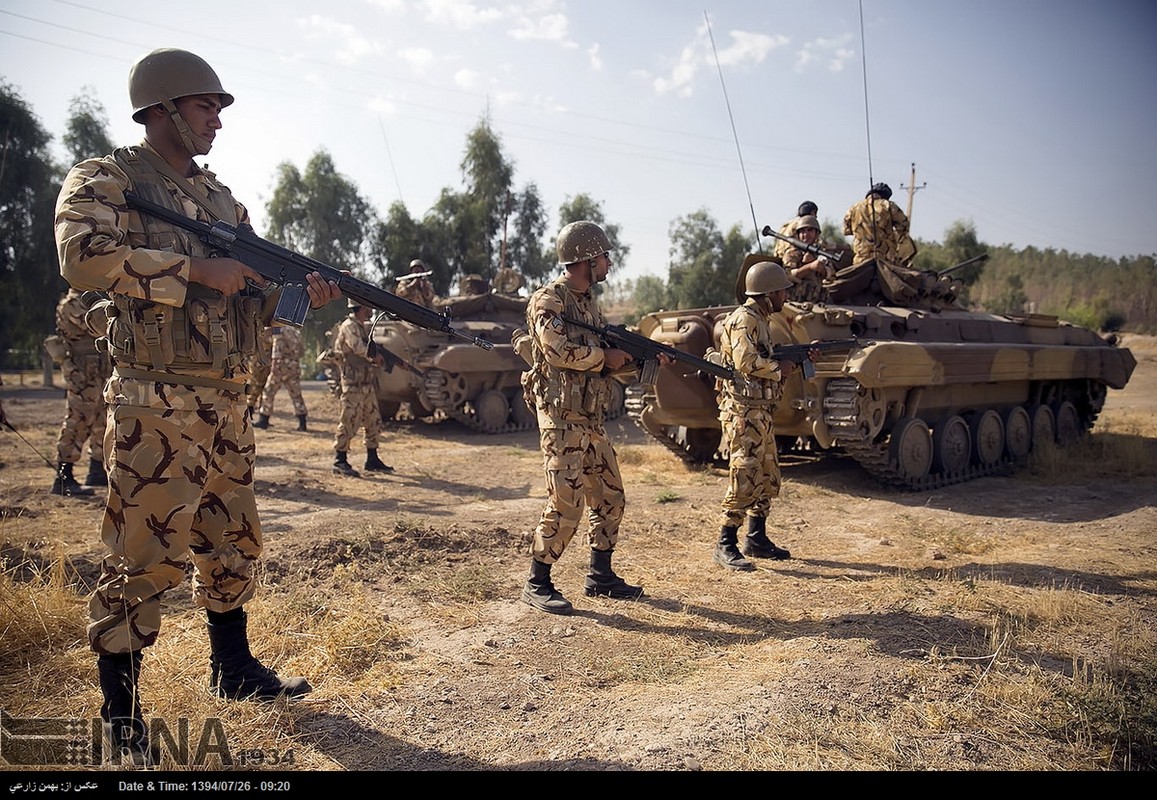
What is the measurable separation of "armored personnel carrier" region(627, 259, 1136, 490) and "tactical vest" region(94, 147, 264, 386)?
15.6ft

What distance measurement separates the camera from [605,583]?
530 centimetres

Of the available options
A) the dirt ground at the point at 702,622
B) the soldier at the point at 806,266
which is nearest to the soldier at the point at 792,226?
the soldier at the point at 806,266

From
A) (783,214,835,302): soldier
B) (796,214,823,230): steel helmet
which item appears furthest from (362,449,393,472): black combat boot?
(796,214,823,230): steel helmet

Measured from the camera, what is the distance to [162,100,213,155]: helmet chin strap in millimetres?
3254

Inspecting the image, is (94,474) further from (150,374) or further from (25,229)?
(25,229)

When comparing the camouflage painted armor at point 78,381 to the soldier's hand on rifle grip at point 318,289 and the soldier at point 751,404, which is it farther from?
the soldier at point 751,404

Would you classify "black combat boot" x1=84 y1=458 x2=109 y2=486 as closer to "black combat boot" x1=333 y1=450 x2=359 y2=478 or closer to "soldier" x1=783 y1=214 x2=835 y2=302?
"black combat boot" x1=333 y1=450 x2=359 y2=478

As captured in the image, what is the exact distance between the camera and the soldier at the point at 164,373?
9.73 feet

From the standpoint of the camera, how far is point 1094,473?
10023 mm

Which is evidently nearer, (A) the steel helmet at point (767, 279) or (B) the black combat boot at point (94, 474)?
(A) the steel helmet at point (767, 279)

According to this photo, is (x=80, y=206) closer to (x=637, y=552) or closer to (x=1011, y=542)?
(x=637, y=552)

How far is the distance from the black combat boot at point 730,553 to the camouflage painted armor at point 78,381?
6336 mm

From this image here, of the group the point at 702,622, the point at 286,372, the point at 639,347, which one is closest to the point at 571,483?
the point at 639,347

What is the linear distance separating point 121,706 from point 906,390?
27.5 ft
